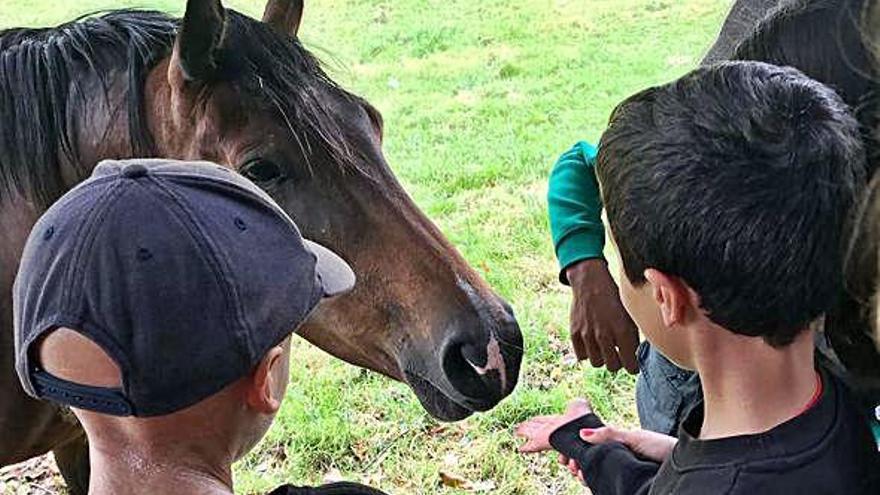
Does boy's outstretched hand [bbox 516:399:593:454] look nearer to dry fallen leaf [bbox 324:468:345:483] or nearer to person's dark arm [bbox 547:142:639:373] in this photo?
person's dark arm [bbox 547:142:639:373]

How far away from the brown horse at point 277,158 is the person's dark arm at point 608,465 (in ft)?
0.89

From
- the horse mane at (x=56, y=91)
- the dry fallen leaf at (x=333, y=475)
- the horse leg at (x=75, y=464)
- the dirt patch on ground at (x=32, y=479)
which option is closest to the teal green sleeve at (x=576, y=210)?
the horse mane at (x=56, y=91)

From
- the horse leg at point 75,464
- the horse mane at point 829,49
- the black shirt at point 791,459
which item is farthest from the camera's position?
the horse leg at point 75,464

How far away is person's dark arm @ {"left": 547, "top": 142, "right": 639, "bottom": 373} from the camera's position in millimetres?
1847

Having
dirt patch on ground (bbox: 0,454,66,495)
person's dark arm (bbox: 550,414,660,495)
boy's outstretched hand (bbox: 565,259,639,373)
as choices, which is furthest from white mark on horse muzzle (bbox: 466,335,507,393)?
dirt patch on ground (bbox: 0,454,66,495)

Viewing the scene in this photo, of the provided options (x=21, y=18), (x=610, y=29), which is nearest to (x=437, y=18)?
(x=610, y=29)

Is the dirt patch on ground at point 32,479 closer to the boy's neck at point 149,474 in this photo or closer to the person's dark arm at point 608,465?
the person's dark arm at point 608,465

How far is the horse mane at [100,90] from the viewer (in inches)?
75.5

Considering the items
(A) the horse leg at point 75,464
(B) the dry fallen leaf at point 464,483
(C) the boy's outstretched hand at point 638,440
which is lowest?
(B) the dry fallen leaf at point 464,483

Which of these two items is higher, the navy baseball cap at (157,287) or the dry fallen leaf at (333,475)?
the navy baseball cap at (157,287)

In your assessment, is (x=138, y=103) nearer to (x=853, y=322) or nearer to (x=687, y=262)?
(x=687, y=262)

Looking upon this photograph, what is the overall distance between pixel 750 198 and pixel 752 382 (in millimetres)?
227

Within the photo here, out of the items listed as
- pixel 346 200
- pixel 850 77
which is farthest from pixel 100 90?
pixel 850 77

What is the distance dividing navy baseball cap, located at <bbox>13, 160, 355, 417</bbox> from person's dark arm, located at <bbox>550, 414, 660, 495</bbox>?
23.8 inches
